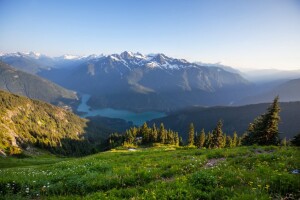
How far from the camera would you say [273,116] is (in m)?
48.5

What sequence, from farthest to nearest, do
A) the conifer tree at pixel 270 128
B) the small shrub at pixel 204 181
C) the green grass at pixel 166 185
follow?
the conifer tree at pixel 270 128
the small shrub at pixel 204 181
the green grass at pixel 166 185

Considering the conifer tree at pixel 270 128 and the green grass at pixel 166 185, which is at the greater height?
the green grass at pixel 166 185

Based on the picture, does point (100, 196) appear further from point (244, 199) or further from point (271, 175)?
point (271, 175)

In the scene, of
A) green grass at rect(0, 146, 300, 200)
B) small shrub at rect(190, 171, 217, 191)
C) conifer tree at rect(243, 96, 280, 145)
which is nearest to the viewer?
green grass at rect(0, 146, 300, 200)

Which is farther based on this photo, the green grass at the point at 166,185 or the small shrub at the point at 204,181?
the small shrub at the point at 204,181

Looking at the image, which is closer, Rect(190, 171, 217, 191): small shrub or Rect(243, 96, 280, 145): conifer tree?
Rect(190, 171, 217, 191): small shrub

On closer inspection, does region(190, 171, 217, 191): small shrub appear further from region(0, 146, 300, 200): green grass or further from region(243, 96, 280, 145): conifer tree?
region(243, 96, 280, 145): conifer tree

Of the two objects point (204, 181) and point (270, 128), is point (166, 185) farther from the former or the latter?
point (270, 128)

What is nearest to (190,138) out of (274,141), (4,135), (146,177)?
(274,141)

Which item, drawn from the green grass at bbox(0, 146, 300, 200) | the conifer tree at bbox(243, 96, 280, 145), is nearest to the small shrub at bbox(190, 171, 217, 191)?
the green grass at bbox(0, 146, 300, 200)

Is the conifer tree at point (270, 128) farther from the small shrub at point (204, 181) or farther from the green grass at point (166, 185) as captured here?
the small shrub at point (204, 181)

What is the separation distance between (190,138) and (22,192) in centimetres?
10021

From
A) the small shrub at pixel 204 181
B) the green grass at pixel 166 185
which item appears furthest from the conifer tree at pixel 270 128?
the small shrub at pixel 204 181

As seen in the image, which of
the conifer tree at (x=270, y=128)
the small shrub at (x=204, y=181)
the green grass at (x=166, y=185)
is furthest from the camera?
the conifer tree at (x=270, y=128)
